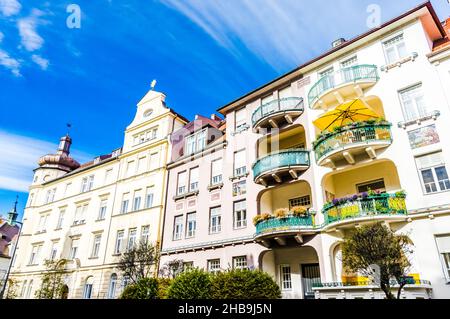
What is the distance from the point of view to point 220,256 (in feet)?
70.6

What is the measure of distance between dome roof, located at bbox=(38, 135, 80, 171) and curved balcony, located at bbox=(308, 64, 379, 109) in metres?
39.1

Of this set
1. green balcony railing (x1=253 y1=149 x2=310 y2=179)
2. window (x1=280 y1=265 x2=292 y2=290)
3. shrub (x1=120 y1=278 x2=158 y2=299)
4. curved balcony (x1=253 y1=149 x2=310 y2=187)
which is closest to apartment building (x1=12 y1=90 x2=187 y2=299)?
shrub (x1=120 y1=278 x2=158 y2=299)

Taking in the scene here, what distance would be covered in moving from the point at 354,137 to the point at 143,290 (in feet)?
53.1

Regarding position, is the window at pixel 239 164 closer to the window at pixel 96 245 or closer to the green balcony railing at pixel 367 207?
the green balcony railing at pixel 367 207

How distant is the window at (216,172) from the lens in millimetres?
24656

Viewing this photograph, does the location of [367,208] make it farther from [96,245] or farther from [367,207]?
[96,245]

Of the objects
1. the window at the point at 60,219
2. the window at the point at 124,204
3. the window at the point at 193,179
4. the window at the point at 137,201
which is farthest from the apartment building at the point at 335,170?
the window at the point at 60,219

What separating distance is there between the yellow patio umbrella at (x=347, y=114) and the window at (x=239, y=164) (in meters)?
6.47

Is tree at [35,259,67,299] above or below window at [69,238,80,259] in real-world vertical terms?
below

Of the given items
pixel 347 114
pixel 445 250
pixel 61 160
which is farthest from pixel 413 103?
pixel 61 160

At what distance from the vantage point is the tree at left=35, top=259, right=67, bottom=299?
95.0 ft

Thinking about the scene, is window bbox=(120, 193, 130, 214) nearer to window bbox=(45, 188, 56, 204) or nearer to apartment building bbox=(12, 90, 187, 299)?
apartment building bbox=(12, 90, 187, 299)

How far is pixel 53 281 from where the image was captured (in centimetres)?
3102
